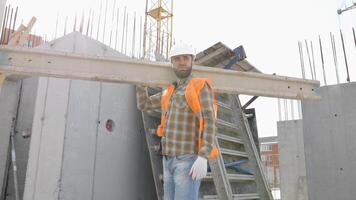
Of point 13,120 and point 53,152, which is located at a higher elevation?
point 13,120

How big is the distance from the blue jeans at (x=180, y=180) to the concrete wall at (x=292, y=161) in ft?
28.1

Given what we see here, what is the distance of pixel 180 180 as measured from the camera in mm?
2904

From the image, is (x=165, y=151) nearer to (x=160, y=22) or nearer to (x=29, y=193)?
(x=29, y=193)

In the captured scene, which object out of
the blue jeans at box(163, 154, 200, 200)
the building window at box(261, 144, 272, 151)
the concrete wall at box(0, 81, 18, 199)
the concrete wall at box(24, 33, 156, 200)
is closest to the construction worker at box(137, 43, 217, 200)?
the blue jeans at box(163, 154, 200, 200)

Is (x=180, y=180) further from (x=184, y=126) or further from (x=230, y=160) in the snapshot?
(x=230, y=160)

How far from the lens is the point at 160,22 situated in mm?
24297

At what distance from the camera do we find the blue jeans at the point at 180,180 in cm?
288

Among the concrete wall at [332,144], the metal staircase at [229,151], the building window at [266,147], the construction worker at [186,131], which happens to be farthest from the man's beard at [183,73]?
the building window at [266,147]

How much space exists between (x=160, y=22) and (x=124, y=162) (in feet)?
65.0

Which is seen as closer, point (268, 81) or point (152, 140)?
point (268, 81)

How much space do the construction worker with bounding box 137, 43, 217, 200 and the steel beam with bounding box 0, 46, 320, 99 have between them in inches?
12.0

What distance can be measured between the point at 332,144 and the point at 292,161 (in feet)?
19.5

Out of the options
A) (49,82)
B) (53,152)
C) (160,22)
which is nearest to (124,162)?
(53,152)

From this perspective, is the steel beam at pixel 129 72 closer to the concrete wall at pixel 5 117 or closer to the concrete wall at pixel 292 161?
the concrete wall at pixel 5 117
